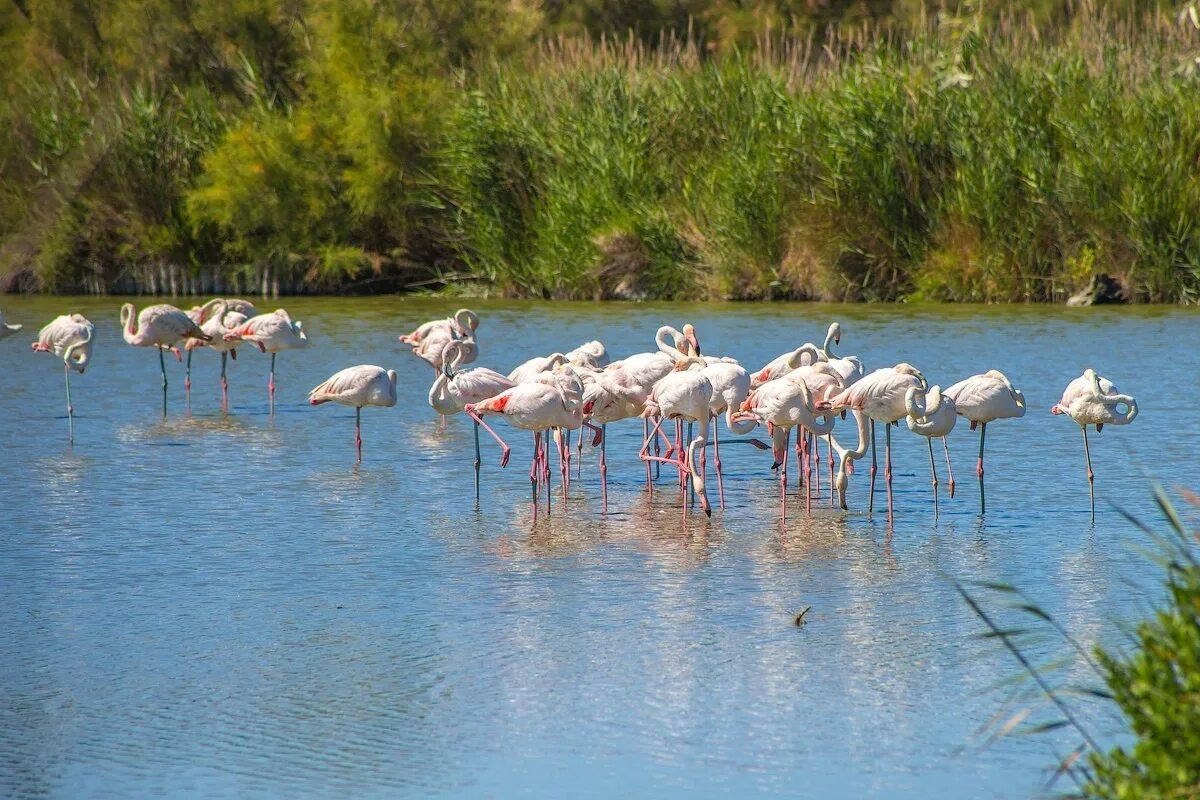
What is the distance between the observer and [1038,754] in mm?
5484

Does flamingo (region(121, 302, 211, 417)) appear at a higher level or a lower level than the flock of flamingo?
higher

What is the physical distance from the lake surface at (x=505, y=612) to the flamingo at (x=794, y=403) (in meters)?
0.48

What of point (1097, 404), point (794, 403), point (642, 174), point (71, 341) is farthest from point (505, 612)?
point (642, 174)

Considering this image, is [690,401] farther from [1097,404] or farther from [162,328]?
[162,328]

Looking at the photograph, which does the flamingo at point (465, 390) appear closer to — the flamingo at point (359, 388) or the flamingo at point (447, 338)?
the flamingo at point (359, 388)

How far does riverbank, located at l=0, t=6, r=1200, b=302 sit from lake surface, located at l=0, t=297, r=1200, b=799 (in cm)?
817

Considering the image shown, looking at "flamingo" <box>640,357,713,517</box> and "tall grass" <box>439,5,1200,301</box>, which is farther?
"tall grass" <box>439,5,1200,301</box>

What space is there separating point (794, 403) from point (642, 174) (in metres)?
14.5

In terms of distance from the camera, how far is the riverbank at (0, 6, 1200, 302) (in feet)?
68.4

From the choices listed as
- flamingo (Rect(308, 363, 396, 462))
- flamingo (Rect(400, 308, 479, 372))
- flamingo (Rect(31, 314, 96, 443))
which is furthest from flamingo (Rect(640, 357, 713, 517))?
flamingo (Rect(31, 314, 96, 443))

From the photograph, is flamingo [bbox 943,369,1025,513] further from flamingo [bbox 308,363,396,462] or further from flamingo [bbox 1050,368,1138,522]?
flamingo [bbox 308,363,396,462]

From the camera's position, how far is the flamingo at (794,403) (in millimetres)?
9305

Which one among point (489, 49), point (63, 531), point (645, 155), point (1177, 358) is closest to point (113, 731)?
point (63, 531)

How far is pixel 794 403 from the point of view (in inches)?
366
